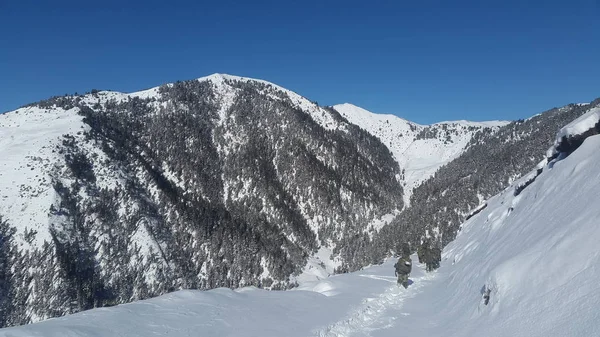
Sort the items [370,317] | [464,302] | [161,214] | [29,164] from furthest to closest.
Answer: [161,214], [29,164], [370,317], [464,302]

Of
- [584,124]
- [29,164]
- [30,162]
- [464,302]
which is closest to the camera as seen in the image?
[464,302]

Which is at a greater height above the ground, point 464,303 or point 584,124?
point 584,124

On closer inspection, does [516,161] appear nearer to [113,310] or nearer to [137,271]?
[137,271]

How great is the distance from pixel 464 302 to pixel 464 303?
137 millimetres

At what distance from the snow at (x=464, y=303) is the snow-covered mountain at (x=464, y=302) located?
0.15 feet

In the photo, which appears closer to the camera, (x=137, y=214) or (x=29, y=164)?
(x=29, y=164)

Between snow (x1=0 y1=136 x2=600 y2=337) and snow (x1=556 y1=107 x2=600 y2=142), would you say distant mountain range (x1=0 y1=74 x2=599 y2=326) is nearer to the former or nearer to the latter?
snow (x1=556 y1=107 x2=600 y2=142)

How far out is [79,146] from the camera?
145 meters

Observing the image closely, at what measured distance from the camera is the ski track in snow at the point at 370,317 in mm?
16031

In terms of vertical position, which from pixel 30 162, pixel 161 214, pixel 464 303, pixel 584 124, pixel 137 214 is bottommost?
pixel 464 303

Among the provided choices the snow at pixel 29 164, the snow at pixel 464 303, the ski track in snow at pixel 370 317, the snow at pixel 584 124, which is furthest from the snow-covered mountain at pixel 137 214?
the snow at pixel 584 124

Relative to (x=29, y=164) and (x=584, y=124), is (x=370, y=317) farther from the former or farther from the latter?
(x=29, y=164)

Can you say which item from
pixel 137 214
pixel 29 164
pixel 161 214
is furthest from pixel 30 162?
pixel 161 214

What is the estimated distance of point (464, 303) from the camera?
17.7 metres
